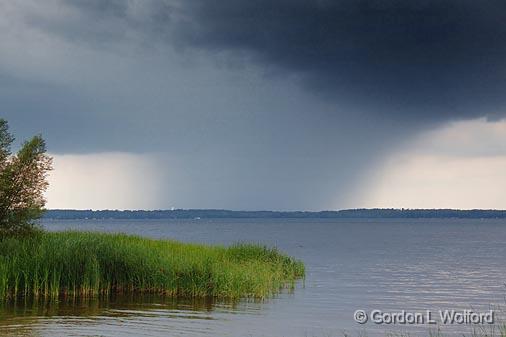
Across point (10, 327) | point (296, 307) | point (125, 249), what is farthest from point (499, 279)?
point (10, 327)

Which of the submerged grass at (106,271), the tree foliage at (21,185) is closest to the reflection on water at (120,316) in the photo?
the submerged grass at (106,271)

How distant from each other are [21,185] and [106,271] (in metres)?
8.36

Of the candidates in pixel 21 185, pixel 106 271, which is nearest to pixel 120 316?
pixel 106 271

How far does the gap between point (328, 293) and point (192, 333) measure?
675 inches

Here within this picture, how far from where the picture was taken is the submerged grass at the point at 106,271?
27906mm

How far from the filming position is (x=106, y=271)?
2997 cm

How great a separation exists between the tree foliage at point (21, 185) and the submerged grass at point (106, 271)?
4.11 ft

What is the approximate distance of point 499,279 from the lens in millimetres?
51781

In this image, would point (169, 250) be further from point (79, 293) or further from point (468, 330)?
point (468, 330)

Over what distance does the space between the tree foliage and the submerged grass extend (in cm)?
125

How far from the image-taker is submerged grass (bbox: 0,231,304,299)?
27.9 m

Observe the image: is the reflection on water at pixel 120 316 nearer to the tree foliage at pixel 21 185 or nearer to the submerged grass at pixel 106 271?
the submerged grass at pixel 106 271

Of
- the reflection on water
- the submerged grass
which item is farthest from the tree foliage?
the reflection on water

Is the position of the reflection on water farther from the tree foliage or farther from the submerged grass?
the tree foliage
